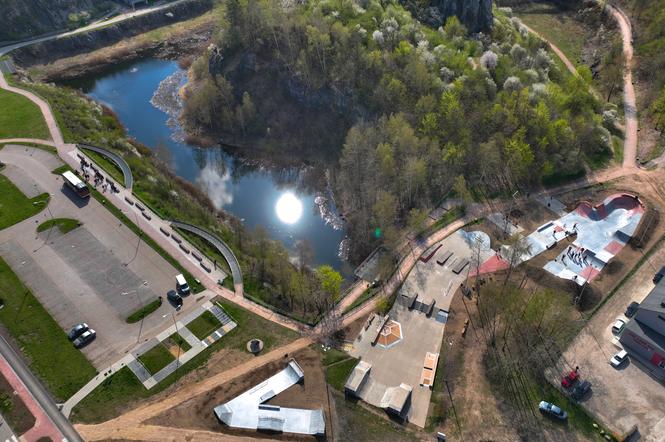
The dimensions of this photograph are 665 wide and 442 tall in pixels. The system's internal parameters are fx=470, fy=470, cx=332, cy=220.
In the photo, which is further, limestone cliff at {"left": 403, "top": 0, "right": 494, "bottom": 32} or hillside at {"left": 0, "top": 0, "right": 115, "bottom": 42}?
hillside at {"left": 0, "top": 0, "right": 115, "bottom": 42}

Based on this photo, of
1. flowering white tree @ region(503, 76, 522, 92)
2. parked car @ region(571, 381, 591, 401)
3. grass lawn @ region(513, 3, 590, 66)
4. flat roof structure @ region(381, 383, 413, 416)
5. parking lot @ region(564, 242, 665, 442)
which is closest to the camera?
parking lot @ region(564, 242, 665, 442)

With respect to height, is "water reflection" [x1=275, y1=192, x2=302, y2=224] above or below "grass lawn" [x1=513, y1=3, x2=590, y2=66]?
below

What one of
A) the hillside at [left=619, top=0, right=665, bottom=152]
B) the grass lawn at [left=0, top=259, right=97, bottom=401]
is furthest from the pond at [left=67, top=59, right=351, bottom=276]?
the hillside at [left=619, top=0, right=665, bottom=152]

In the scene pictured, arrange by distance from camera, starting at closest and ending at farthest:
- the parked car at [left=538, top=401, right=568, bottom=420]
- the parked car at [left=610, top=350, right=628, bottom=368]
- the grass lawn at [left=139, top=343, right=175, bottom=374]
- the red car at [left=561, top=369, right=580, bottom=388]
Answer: the parked car at [left=538, top=401, right=568, bottom=420] → the red car at [left=561, top=369, right=580, bottom=388] → the grass lawn at [left=139, top=343, right=175, bottom=374] → the parked car at [left=610, top=350, right=628, bottom=368]

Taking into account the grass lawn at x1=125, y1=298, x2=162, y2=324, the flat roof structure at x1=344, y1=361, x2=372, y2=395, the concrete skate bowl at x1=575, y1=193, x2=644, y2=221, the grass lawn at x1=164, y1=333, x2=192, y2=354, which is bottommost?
the grass lawn at x1=164, y1=333, x2=192, y2=354

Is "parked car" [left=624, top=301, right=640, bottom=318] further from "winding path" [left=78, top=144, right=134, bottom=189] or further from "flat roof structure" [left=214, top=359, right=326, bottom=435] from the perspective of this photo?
"winding path" [left=78, top=144, right=134, bottom=189]

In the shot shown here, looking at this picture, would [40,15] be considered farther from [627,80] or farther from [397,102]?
[627,80]

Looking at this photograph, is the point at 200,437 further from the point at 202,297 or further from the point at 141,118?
the point at 141,118
